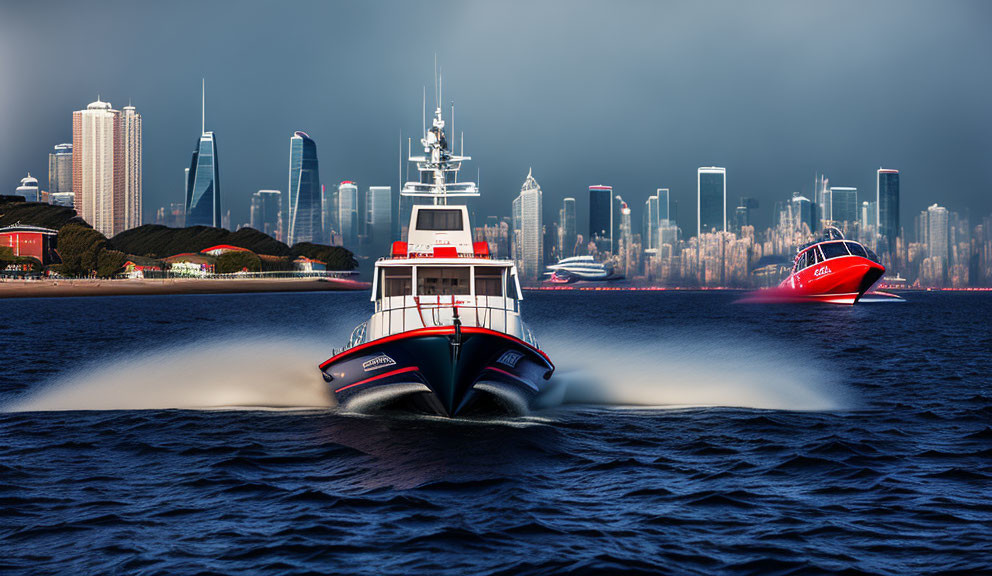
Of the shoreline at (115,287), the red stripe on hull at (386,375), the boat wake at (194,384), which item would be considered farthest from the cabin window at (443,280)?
the shoreline at (115,287)

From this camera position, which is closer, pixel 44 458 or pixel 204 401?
pixel 44 458

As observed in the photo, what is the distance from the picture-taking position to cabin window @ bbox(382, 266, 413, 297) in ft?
70.3

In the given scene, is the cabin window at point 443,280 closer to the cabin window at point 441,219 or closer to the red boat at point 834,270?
the cabin window at point 441,219

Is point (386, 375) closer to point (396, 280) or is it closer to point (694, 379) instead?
point (396, 280)

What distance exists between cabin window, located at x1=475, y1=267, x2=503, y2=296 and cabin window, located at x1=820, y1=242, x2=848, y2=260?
7759 centimetres

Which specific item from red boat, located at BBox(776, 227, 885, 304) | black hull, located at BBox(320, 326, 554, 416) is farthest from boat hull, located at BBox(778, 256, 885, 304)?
black hull, located at BBox(320, 326, 554, 416)

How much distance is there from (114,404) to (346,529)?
48.2 ft

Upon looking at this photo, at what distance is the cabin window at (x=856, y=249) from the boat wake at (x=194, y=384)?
72.6 meters

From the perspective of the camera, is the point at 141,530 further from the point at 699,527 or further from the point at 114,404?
the point at 114,404

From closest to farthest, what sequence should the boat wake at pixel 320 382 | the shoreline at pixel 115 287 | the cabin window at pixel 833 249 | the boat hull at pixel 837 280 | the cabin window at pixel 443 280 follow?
the cabin window at pixel 443 280, the boat wake at pixel 320 382, the boat hull at pixel 837 280, the cabin window at pixel 833 249, the shoreline at pixel 115 287

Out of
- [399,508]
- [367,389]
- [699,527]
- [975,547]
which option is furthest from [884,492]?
[367,389]

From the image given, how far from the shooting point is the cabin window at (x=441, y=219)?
2431 centimetres

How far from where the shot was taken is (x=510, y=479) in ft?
43.6

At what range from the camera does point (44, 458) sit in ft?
49.5
